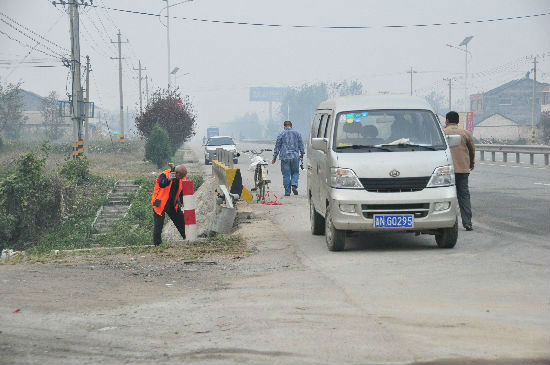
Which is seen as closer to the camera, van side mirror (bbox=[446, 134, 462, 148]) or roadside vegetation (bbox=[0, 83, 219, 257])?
van side mirror (bbox=[446, 134, 462, 148])

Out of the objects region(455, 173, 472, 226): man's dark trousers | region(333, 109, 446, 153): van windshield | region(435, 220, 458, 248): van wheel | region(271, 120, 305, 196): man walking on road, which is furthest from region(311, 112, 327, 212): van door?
region(271, 120, 305, 196): man walking on road

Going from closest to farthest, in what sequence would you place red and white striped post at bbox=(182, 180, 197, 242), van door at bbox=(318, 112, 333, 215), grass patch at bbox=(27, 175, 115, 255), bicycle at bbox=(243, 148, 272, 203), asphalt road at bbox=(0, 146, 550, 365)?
asphalt road at bbox=(0, 146, 550, 365), van door at bbox=(318, 112, 333, 215), red and white striped post at bbox=(182, 180, 197, 242), bicycle at bbox=(243, 148, 272, 203), grass patch at bbox=(27, 175, 115, 255)

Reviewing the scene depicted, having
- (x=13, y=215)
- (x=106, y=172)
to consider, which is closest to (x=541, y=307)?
(x=13, y=215)

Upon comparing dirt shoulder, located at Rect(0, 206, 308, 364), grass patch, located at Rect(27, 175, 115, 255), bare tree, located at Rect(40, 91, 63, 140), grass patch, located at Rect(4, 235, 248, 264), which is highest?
bare tree, located at Rect(40, 91, 63, 140)

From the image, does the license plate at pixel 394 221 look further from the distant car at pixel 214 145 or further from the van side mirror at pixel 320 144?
the distant car at pixel 214 145

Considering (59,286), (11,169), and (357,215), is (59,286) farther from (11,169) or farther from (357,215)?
(11,169)

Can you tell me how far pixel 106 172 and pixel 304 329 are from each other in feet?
97.1

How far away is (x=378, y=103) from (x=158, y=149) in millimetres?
29958

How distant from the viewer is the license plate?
10.0 meters

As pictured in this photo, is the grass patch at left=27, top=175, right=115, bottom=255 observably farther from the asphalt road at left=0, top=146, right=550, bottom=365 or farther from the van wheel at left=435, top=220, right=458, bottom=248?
the van wheel at left=435, top=220, right=458, bottom=248

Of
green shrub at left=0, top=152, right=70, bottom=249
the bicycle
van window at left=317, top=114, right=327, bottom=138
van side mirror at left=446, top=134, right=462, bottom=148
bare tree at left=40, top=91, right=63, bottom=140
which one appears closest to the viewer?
van side mirror at left=446, top=134, right=462, bottom=148

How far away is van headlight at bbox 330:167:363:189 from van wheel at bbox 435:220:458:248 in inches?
54.2

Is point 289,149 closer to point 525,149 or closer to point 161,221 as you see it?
point 161,221

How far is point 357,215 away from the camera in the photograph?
10070 mm
